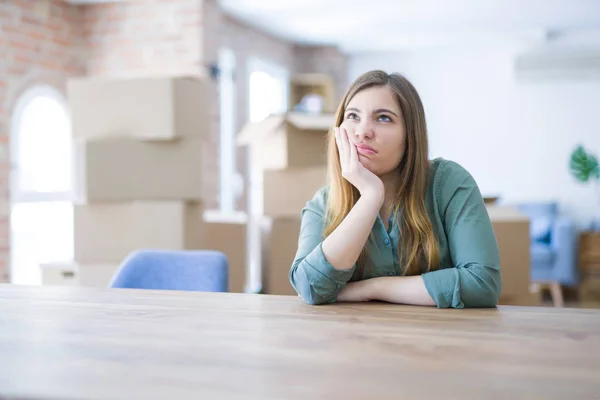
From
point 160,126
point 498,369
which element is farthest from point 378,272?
point 160,126

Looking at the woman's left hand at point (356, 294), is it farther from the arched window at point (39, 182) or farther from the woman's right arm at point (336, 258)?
the arched window at point (39, 182)

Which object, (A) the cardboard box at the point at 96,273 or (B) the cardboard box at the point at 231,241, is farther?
(B) the cardboard box at the point at 231,241

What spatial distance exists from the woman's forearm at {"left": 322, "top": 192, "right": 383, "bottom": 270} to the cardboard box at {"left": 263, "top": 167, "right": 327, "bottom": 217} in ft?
5.32

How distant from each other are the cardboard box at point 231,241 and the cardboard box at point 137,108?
56 centimetres

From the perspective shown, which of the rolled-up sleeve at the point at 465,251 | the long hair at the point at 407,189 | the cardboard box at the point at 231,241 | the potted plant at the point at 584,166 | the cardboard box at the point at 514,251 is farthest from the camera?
the potted plant at the point at 584,166

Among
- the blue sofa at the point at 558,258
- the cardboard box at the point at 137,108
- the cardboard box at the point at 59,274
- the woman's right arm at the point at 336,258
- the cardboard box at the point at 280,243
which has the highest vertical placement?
the cardboard box at the point at 137,108

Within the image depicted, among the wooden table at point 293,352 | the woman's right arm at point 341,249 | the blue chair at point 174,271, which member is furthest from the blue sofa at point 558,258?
the wooden table at point 293,352

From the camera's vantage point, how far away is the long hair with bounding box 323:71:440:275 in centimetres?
146

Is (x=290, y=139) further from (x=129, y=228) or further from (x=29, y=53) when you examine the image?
(x=29, y=53)

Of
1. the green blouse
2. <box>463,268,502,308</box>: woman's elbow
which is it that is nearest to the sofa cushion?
the green blouse

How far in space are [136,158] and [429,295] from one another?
177 centimetres

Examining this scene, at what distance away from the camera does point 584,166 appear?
6.63 metres

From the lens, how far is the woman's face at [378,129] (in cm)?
150

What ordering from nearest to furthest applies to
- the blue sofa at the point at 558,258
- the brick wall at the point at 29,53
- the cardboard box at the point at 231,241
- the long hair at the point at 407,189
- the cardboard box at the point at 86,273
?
the long hair at the point at 407,189 < the cardboard box at the point at 86,273 < the cardboard box at the point at 231,241 < the brick wall at the point at 29,53 < the blue sofa at the point at 558,258
